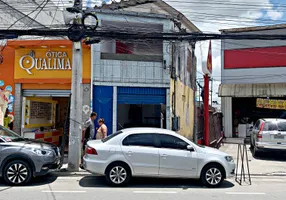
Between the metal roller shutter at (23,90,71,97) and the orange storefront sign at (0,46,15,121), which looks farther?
the metal roller shutter at (23,90,71,97)

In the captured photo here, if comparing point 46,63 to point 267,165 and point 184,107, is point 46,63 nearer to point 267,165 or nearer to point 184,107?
point 184,107

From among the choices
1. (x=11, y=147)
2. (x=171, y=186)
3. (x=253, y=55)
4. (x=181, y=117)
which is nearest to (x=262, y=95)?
(x=253, y=55)

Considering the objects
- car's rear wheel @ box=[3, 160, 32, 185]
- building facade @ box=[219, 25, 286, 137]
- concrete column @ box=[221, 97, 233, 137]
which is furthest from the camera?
concrete column @ box=[221, 97, 233, 137]

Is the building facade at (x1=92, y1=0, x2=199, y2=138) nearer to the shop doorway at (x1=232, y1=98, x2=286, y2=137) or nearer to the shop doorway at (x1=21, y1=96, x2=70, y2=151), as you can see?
the shop doorway at (x1=21, y1=96, x2=70, y2=151)

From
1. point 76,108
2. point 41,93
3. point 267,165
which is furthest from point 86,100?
point 267,165

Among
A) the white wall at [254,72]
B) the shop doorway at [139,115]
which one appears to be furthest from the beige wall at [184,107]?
the white wall at [254,72]

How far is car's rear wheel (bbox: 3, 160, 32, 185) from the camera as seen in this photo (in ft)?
25.6

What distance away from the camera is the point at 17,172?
7.86m

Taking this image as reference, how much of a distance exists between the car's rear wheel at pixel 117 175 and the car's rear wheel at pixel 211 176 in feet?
6.70

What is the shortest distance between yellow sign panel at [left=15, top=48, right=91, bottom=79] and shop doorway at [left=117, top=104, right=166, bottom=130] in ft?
8.94

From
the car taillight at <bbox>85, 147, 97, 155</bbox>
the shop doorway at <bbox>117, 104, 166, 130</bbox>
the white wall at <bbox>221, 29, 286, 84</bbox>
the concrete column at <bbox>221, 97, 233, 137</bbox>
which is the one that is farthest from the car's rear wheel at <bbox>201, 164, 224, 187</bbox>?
the white wall at <bbox>221, 29, 286, 84</bbox>

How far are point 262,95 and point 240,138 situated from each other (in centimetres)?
342

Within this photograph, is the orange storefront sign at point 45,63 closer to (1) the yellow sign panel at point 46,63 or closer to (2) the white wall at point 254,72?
(1) the yellow sign panel at point 46,63

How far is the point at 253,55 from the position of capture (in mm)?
21797
